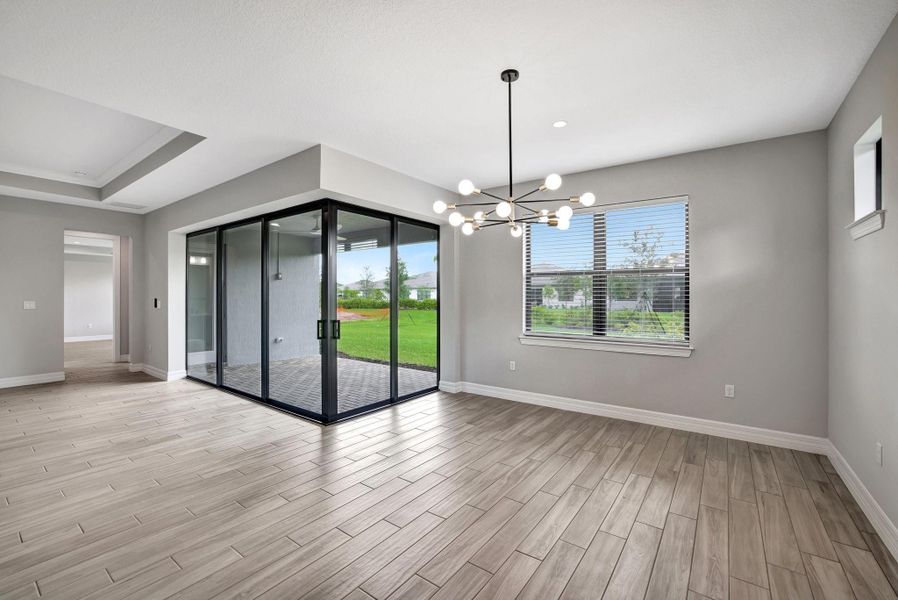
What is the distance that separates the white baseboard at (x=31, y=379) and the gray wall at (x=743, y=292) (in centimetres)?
752

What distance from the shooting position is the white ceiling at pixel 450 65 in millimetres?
2018

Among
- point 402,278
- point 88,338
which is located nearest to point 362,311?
point 402,278

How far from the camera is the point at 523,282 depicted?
4984 mm

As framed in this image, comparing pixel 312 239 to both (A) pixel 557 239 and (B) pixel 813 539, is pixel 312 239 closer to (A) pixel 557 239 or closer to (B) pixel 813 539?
(A) pixel 557 239

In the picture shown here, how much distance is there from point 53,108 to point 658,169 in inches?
226

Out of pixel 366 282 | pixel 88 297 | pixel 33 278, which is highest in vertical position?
pixel 33 278

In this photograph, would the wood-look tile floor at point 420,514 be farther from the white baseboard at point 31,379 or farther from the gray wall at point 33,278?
the gray wall at point 33,278

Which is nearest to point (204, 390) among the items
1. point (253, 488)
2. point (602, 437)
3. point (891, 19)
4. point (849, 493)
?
point (253, 488)

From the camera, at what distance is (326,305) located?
4.18 m

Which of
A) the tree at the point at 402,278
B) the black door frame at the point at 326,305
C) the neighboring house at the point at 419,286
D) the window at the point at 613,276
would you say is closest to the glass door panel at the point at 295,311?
the black door frame at the point at 326,305

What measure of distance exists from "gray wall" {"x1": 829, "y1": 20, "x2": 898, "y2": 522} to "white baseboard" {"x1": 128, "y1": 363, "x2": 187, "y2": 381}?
7.81 metres

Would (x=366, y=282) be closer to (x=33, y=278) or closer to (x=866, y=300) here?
(x=866, y=300)

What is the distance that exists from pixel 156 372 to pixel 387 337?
4.39 m

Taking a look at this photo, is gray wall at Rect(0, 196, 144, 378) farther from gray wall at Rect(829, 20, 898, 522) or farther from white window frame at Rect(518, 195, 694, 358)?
gray wall at Rect(829, 20, 898, 522)
